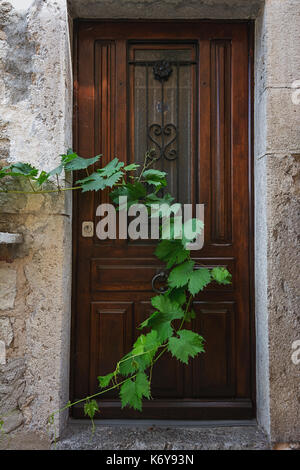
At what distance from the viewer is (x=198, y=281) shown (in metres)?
1.86

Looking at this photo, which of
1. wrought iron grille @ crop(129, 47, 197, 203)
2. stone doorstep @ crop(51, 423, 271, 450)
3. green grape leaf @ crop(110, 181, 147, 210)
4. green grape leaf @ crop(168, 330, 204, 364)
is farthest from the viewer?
wrought iron grille @ crop(129, 47, 197, 203)

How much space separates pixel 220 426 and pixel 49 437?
0.94m

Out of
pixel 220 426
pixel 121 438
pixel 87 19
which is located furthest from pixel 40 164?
pixel 220 426

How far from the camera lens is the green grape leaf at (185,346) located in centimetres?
177

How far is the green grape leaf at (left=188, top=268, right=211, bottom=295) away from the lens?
1.84m

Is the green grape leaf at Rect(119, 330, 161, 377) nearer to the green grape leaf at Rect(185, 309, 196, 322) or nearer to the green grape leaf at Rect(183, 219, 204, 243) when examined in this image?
the green grape leaf at Rect(185, 309, 196, 322)

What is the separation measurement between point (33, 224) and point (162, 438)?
1.34 m

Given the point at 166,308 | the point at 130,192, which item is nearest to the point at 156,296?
the point at 166,308

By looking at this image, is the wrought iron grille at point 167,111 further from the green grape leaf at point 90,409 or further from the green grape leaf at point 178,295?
the green grape leaf at point 90,409

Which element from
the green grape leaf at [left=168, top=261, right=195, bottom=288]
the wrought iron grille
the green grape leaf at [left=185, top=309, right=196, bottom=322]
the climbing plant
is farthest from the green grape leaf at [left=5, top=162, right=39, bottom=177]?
the green grape leaf at [left=185, top=309, right=196, bottom=322]

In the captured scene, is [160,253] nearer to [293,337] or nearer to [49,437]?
[293,337]

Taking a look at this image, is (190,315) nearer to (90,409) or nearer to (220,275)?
(220,275)

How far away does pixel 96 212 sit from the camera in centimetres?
217

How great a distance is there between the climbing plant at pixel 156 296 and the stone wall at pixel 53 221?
0.12m
